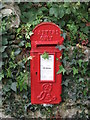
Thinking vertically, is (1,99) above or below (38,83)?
below

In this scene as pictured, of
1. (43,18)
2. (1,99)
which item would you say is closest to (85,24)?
(43,18)

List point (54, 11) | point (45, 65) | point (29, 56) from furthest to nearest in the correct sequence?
point (54, 11)
point (29, 56)
point (45, 65)

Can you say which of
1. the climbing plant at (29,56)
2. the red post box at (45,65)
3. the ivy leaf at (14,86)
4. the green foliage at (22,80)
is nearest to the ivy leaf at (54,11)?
the climbing plant at (29,56)

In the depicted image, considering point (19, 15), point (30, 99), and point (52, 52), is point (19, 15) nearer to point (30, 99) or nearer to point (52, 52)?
point (52, 52)

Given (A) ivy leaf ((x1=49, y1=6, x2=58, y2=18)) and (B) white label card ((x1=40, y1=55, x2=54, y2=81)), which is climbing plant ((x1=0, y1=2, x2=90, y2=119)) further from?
(B) white label card ((x1=40, y1=55, x2=54, y2=81))

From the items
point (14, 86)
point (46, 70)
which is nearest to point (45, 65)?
point (46, 70)

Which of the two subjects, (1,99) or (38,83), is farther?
(1,99)

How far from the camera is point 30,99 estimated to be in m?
3.44

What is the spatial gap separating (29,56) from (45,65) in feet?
0.98

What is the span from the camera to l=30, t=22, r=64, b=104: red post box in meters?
3.13

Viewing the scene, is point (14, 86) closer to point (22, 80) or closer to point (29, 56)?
point (22, 80)

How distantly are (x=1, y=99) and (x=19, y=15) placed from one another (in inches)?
53.1

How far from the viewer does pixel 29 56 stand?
3.33 metres

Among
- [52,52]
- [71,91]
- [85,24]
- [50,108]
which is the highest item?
[85,24]
